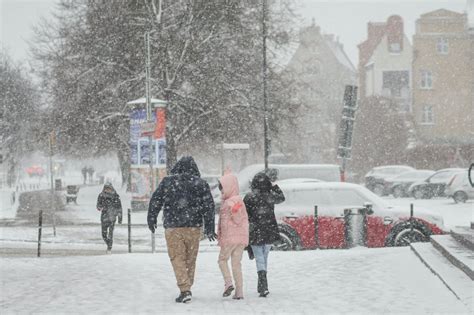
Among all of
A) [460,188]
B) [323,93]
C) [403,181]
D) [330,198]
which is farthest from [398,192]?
[323,93]

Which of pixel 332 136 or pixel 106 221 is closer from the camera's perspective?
pixel 106 221

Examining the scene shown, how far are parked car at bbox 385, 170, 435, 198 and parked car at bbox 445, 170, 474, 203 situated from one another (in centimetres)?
564

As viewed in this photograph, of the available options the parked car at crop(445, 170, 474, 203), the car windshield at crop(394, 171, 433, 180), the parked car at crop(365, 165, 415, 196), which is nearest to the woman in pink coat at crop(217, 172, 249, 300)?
the parked car at crop(445, 170, 474, 203)

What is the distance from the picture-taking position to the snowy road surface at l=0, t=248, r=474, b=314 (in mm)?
9312

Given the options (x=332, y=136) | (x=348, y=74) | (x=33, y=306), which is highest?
(x=348, y=74)

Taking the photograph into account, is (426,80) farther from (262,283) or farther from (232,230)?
(232,230)

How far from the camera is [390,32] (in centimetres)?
7388

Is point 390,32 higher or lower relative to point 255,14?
higher

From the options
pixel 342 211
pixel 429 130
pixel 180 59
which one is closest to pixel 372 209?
pixel 342 211

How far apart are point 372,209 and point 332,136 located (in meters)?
58.4

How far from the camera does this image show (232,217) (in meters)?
9.80

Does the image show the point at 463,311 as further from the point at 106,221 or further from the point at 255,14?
the point at 255,14

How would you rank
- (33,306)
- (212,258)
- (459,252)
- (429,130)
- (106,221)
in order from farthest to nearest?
(429,130), (106,221), (212,258), (459,252), (33,306)

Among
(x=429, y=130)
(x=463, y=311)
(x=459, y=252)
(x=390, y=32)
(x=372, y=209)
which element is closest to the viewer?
(x=463, y=311)
